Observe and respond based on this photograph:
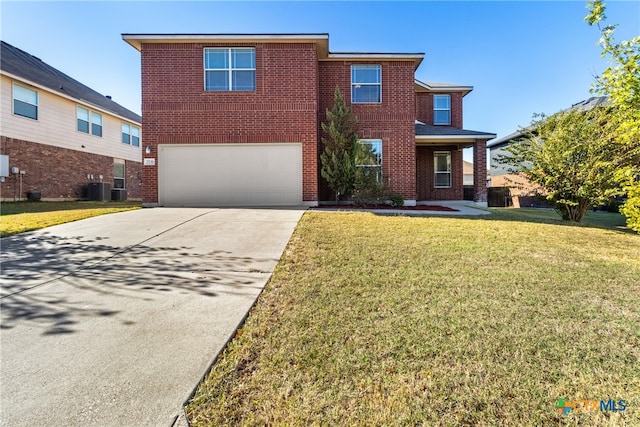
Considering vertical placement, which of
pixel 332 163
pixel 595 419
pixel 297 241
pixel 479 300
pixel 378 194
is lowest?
pixel 595 419

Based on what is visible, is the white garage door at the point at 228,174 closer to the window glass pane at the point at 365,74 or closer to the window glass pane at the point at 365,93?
A: the window glass pane at the point at 365,93

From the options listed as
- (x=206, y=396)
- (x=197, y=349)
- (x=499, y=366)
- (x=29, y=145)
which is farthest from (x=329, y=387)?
(x=29, y=145)

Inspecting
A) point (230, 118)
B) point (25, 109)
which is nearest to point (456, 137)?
point (230, 118)

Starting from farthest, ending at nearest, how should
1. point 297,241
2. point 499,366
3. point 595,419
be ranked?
point 297,241
point 499,366
point 595,419

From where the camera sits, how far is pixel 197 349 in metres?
2.60

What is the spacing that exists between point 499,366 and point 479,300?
3.95ft

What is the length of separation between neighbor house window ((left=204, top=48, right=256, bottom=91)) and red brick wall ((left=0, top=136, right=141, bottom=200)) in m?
10.7

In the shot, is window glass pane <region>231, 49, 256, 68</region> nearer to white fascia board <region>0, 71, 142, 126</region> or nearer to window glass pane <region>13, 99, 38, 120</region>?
white fascia board <region>0, 71, 142, 126</region>

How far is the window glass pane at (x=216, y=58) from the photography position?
1142cm

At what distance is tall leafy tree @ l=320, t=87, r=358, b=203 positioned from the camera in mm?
11258

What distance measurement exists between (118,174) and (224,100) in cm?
1446

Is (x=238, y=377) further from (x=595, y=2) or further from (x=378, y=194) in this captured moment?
(x=378, y=194)

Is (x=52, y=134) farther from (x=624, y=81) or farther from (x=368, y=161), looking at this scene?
(x=624, y=81)

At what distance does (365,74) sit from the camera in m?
12.8
